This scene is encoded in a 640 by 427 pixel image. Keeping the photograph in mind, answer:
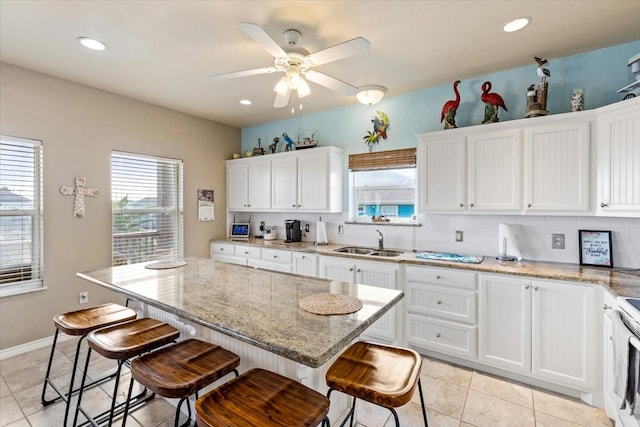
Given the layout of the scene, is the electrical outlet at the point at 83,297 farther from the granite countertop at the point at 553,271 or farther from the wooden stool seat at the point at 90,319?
the granite countertop at the point at 553,271

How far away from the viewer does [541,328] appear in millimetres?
2312

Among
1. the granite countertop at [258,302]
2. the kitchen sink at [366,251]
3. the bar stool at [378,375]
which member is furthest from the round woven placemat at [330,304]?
the kitchen sink at [366,251]

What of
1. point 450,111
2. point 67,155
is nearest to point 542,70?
point 450,111

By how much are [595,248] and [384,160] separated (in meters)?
2.11

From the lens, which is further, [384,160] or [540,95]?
[384,160]

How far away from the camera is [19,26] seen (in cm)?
220

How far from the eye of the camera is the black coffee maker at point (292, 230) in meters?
4.17

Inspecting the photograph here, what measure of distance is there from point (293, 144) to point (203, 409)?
365 cm

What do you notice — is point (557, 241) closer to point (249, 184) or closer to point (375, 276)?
point (375, 276)

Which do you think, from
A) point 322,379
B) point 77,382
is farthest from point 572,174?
point 77,382

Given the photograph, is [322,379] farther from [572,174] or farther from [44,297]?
[44,297]

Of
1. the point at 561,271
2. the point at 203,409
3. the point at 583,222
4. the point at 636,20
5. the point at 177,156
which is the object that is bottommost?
the point at 203,409

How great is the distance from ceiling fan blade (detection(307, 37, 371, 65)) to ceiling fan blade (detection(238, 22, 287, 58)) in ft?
0.72

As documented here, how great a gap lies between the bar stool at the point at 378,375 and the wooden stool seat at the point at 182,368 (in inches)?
21.5
